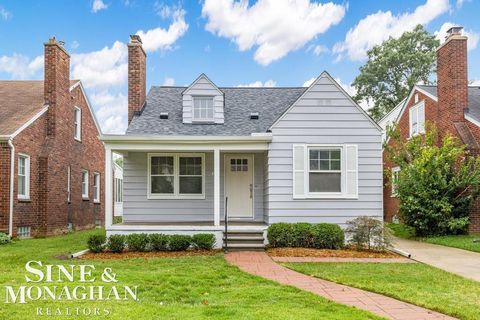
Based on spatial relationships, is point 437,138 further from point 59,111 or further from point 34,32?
point 34,32

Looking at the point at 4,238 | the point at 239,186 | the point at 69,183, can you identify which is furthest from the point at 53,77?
the point at 239,186

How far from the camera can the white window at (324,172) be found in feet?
38.5

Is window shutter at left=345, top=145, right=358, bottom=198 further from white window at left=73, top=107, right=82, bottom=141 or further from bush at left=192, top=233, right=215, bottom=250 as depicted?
white window at left=73, top=107, right=82, bottom=141

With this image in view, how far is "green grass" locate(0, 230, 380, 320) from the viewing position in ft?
16.5

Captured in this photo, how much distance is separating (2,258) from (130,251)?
8.88ft

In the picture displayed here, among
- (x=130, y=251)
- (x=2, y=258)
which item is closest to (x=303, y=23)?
(x=130, y=251)

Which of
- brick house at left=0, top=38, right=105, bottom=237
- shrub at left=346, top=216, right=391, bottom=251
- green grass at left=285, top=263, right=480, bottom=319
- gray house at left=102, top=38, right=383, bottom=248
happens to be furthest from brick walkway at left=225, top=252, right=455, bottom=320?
brick house at left=0, top=38, right=105, bottom=237

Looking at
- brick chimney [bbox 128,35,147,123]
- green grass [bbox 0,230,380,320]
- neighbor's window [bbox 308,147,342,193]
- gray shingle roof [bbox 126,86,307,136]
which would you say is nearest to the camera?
green grass [bbox 0,230,380,320]

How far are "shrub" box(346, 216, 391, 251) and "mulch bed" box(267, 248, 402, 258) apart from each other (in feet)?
0.71

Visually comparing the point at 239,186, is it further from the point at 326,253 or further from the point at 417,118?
the point at 417,118

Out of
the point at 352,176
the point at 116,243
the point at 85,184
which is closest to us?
the point at 116,243

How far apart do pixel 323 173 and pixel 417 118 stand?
7.92 m

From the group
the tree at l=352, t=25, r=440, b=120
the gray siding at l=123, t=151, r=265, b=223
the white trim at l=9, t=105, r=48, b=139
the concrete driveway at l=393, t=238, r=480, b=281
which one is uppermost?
the tree at l=352, t=25, r=440, b=120

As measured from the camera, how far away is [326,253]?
402 inches
